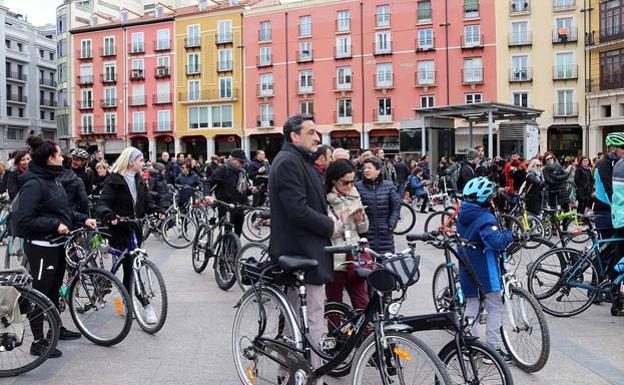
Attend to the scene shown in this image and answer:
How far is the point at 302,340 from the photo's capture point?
4.18 metres

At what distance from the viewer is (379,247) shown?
6605 millimetres

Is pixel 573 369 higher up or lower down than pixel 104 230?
lower down

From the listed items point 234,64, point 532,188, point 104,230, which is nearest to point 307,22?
point 234,64

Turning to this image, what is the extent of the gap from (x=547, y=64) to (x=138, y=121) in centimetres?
3492

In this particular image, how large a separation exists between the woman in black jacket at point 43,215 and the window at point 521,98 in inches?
1652

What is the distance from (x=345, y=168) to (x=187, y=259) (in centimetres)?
659

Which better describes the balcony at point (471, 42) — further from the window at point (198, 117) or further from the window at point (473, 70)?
the window at point (198, 117)

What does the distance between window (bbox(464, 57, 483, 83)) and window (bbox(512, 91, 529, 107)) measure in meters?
2.70

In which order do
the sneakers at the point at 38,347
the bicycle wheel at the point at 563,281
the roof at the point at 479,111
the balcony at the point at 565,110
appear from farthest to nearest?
1. the balcony at the point at 565,110
2. the roof at the point at 479,111
3. the bicycle wheel at the point at 563,281
4. the sneakers at the point at 38,347

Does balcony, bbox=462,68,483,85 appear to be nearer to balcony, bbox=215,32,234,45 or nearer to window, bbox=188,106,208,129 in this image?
balcony, bbox=215,32,234,45

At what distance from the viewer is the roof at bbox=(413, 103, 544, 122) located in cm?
2162

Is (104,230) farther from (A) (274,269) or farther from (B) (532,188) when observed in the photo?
(B) (532,188)

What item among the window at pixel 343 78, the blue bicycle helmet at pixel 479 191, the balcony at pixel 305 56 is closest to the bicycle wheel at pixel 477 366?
the blue bicycle helmet at pixel 479 191

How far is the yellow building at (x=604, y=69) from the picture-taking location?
1572 inches
